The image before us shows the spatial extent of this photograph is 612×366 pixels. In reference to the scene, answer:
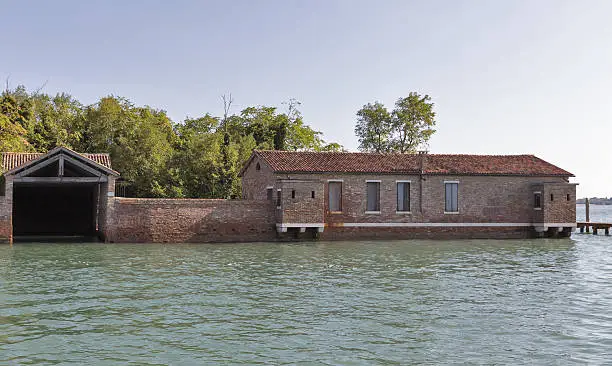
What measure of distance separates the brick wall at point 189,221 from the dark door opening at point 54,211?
20.9 feet

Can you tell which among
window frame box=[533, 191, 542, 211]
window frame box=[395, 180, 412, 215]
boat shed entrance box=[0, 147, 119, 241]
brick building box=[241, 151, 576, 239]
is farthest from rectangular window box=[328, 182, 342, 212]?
boat shed entrance box=[0, 147, 119, 241]

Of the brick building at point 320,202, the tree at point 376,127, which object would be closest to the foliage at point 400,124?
the tree at point 376,127

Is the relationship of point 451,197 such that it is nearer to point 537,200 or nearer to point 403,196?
point 403,196

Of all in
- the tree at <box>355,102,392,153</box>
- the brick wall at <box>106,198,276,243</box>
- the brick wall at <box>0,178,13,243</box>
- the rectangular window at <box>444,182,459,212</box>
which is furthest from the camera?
the tree at <box>355,102,392,153</box>

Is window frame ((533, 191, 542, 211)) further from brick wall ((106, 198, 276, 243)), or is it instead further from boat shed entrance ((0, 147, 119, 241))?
boat shed entrance ((0, 147, 119, 241))

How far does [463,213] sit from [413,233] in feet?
9.80

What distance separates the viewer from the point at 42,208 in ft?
107

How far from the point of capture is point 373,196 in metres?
30.0

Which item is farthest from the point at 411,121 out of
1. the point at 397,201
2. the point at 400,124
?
the point at 397,201

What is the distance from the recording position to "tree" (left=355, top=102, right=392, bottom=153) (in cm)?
5178

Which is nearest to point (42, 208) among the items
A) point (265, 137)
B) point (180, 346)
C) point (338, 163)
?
point (338, 163)

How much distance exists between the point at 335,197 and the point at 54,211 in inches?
619

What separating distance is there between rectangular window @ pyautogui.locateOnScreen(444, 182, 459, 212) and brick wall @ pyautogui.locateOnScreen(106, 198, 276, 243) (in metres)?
9.26

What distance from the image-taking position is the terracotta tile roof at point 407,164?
29484mm
